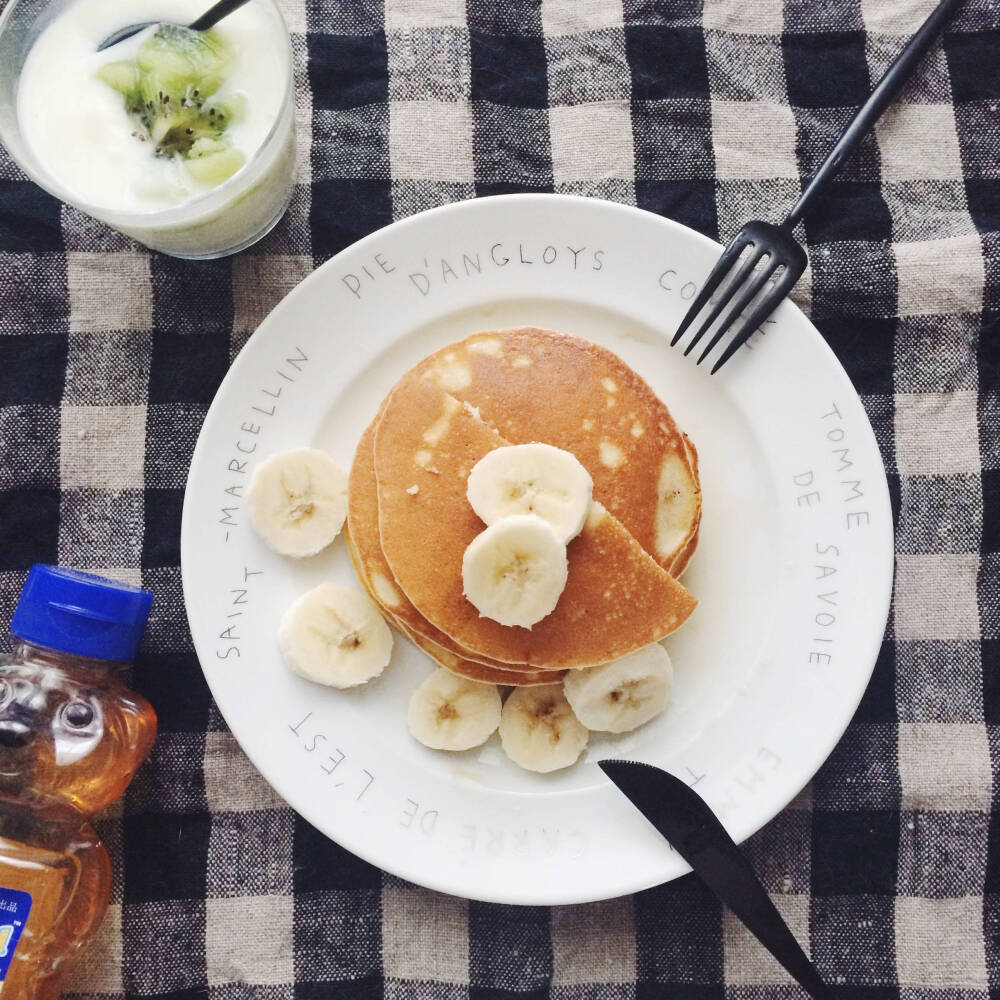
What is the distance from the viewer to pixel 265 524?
1.68 metres

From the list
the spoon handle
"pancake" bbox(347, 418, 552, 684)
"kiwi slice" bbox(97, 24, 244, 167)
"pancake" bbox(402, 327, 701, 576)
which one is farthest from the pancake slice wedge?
the spoon handle

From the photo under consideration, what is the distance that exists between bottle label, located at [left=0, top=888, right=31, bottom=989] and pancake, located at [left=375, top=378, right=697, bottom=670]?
2.71ft

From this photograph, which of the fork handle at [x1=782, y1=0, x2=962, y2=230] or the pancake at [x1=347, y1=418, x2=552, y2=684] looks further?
the fork handle at [x1=782, y1=0, x2=962, y2=230]

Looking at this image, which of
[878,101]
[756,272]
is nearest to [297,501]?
[756,272]

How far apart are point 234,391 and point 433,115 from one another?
663 mm

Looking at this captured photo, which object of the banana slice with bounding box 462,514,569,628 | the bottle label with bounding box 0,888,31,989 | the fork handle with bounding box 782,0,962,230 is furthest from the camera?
the fork handle with bounding box 782,0,962,230

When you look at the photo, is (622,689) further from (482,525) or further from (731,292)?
(731,292)

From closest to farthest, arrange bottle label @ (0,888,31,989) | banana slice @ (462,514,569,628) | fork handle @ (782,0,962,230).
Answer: banana slice @ (462,514,569,628)
bottle label @ (0,888,31,989)
fork handle @ (782,0,962,230)

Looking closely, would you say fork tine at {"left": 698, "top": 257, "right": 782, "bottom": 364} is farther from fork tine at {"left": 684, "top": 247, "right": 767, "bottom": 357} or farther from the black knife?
the black knife

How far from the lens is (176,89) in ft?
5.04

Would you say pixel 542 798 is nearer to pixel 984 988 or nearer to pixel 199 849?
pixel 199 849

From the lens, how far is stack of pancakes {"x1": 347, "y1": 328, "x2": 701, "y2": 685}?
1.59 m

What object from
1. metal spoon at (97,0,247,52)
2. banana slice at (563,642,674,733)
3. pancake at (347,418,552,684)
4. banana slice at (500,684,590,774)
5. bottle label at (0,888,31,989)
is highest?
metal spoon at (97,0,247,52)

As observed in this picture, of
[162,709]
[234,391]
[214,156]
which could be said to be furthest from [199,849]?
[214,156]
